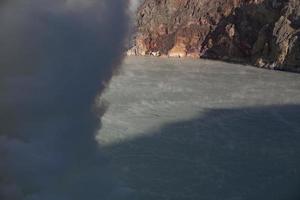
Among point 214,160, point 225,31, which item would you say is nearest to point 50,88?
point 214,160

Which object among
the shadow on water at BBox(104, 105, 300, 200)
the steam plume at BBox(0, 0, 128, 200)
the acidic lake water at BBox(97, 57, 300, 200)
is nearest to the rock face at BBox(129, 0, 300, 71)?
the acidic lake water at BBox(97, 57, 300, 200)

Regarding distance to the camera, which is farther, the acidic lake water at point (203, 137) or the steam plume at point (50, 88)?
the acidic lake water at point (203, 137)

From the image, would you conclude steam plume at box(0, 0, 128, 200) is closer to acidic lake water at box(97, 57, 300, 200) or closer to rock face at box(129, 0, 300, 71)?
acidic lake water at box(97, 57, 300, 200)

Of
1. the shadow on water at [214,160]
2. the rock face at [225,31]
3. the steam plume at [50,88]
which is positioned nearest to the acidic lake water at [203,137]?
the shadow on water at [214,160]

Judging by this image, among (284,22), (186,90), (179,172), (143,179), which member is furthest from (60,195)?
(284,22)

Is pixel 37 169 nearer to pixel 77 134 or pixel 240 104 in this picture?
pixel 77 134

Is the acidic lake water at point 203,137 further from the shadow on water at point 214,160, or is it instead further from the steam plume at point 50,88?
the steam plume at point 50,88
